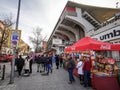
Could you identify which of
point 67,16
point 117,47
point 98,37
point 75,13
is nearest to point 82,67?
point 117,47

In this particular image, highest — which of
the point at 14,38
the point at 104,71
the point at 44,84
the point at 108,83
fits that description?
the point at 14,38

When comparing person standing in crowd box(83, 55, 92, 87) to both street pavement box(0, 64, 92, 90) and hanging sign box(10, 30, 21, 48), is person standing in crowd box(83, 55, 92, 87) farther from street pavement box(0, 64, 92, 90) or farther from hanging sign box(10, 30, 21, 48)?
hanging sign box(10, 30, 21, 48)

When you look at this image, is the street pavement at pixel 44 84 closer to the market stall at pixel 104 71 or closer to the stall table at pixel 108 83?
the market stall at pixel 104 71

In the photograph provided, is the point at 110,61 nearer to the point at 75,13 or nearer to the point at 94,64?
the point at 94,64

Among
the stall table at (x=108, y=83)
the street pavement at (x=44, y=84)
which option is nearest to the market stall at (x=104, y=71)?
the stall table at (x=108, y=83)

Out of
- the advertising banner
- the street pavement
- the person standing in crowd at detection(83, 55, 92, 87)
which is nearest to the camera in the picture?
the street pavement

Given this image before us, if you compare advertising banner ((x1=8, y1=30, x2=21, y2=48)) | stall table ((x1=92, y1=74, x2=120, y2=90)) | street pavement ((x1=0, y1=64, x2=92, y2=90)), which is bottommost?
street pavement ((x1=0, y1=64, x2=92, y2=90))

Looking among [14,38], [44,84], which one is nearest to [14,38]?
[14,38]

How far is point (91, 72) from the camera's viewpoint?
8055 mm

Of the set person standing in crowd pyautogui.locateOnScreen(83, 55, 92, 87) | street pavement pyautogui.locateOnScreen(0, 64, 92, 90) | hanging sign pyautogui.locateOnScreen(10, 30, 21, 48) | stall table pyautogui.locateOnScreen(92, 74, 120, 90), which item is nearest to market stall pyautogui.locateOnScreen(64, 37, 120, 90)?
stall table pyautogui.locateOnScreen(92, 74, 120, 90)

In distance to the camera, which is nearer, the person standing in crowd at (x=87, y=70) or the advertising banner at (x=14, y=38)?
the person standing in crowd at (x=87, y=70)

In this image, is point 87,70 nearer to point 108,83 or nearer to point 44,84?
point 108,83

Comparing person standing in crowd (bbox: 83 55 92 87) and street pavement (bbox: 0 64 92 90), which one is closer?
street pavement (bbox: 0 64 92 90)

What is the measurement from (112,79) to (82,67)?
2.25m
